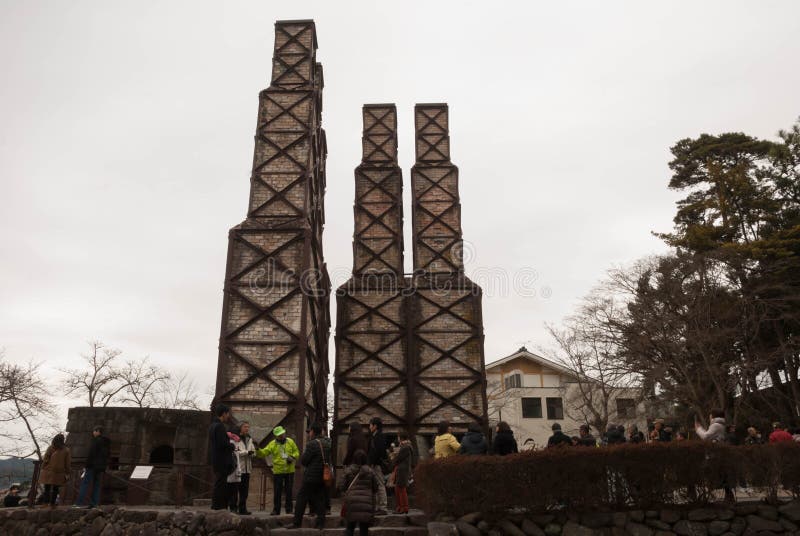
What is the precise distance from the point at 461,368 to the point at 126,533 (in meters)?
13.8

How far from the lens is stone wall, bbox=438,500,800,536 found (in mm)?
8742

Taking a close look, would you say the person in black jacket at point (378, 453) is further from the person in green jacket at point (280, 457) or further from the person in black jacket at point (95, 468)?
the person in black jacket at point (95, 468)

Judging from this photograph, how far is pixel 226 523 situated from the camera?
28.2 feet

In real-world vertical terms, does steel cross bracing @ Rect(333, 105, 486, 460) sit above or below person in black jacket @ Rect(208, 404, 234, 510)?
above

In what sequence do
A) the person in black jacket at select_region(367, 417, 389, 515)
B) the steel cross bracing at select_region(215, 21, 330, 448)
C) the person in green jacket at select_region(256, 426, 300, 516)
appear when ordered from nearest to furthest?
the person in green jacket at select_region(256, 426, 300, 516) < the person in black jacket at select_region(367, 417, 389, 515) < the steel cross bracing at select_region(215, 21, 330, 448)

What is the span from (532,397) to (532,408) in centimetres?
70

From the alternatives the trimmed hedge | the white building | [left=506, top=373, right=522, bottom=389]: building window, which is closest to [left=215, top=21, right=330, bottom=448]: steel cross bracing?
the trimmed hedge

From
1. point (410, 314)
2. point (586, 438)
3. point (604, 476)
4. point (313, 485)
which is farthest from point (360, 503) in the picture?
point (410, 314)

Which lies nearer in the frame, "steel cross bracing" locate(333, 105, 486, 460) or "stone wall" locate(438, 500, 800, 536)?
"stone wall" locate(438, 500, 800, 536)

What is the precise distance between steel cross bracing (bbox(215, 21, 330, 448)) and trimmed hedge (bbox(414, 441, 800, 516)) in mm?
8400

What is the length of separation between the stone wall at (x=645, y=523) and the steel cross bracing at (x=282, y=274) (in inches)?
338

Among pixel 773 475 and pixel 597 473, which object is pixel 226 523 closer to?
pixel 597 473

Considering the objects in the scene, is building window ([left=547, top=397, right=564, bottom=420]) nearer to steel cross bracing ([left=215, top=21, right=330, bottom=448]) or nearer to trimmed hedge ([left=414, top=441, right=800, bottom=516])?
steel cross bracing ([left=215, top=21, right=330, bottom=448])

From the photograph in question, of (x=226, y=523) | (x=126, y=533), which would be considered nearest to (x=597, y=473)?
(x=226, y=523)
